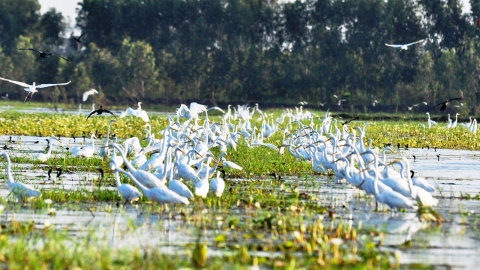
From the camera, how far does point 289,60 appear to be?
74.2 metres

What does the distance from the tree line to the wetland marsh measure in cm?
4884

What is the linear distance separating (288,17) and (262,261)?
230ft

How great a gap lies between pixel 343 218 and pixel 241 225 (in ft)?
5.88

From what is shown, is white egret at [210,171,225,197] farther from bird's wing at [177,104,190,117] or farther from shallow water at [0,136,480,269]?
bird's wing at [177,104,190,117]

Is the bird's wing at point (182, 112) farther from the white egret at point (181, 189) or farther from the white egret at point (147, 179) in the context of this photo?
the white egret at point (181, 189)

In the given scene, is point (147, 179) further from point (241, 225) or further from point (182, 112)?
point (182, 112)

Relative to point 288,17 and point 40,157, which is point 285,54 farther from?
point 40,157

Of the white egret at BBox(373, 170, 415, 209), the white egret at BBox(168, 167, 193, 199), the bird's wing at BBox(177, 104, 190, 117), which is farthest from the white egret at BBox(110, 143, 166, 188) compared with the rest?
the bird's wing at BBox(177, 104, 190, 117)

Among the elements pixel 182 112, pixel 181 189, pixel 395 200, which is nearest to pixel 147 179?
pixel 181 189

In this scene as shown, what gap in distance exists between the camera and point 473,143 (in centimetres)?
3228

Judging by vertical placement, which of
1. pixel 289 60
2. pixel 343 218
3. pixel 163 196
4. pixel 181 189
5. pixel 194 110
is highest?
pixel 289 60

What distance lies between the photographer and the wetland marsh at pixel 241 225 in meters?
9.59

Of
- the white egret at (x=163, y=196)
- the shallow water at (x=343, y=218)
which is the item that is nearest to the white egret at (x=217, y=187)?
the shallow water at (x=343, y=218)

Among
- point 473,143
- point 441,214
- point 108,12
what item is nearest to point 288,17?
point 108,12
